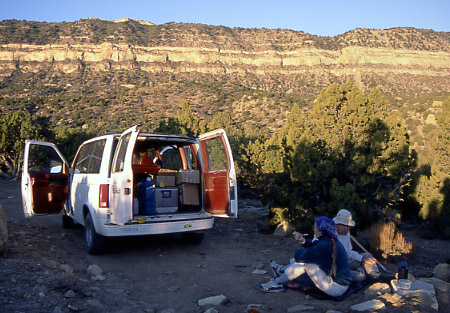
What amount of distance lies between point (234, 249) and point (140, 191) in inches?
91.9

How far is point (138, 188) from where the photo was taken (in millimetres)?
7188

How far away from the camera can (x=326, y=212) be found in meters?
8.78

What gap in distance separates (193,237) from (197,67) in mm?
72654

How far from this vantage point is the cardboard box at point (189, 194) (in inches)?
290

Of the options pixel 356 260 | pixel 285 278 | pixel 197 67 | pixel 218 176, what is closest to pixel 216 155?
pixel 218 176

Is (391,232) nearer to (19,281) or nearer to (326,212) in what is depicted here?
(326,212)

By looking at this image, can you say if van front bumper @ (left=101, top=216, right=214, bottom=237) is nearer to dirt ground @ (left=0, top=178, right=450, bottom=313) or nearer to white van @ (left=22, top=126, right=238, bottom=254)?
white van @ (left=22, top=126, right=238, bottom=254)

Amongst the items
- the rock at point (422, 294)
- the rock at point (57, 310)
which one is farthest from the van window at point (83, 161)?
the rock at point (422, 294)

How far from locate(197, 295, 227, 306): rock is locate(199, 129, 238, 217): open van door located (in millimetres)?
2263

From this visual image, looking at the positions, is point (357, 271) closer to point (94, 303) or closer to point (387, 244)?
point (387, 244)

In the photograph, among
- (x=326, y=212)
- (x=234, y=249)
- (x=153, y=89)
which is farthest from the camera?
(x=153, y=89)

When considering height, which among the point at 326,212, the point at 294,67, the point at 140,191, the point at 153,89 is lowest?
the point at 326,212

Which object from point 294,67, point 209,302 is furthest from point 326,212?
point 294,67

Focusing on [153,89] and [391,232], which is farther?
[153,89]
